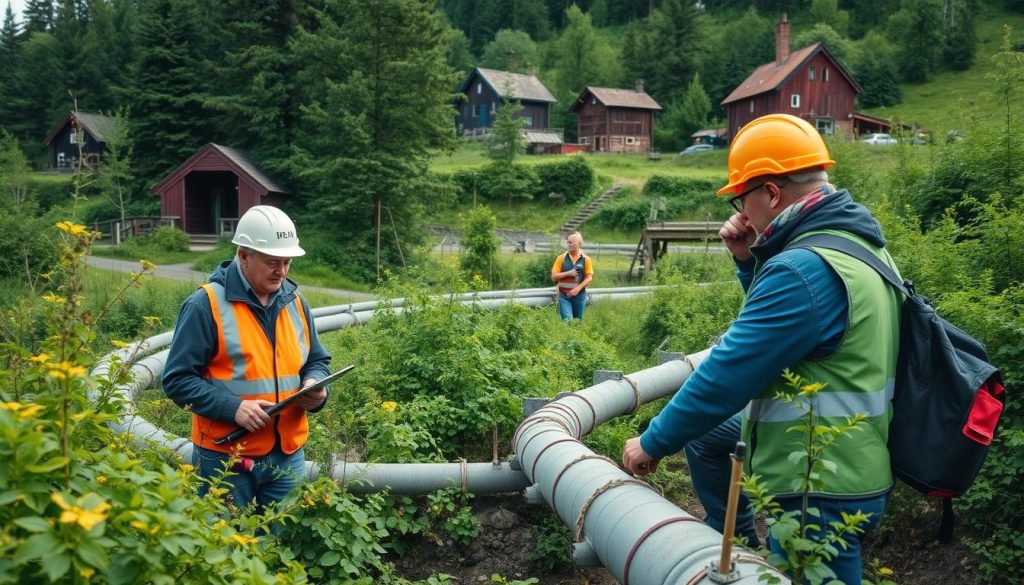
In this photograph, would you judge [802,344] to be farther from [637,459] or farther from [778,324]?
[637,459]

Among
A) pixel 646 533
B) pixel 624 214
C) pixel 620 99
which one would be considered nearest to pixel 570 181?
pixel 624 214

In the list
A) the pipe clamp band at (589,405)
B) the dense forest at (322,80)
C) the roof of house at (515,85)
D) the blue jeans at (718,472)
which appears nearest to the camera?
the blue jeans at (718,472)

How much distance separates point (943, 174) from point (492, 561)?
6.64 m

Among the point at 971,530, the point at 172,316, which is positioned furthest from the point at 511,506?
the point at 172,316

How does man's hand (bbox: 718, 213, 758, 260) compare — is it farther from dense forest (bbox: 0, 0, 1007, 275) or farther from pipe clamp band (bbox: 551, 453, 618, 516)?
dense forest (bbox: 0, 0, 1007, 275)

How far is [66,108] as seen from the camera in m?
69.0

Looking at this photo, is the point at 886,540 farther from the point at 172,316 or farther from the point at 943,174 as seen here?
the point at 172,316

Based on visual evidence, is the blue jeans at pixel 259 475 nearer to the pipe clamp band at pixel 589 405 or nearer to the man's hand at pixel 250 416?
the man's hand at pixel 250 416

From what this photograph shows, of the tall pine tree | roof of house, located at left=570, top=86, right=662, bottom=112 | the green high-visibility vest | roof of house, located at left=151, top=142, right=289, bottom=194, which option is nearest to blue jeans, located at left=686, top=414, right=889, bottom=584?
the green high-visibility vest

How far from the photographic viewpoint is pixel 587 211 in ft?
158

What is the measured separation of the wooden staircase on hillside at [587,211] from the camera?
46.4 m

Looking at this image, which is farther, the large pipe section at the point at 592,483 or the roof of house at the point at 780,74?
the roof of house at the point at 780,74

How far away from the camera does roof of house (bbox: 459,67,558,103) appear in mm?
72938

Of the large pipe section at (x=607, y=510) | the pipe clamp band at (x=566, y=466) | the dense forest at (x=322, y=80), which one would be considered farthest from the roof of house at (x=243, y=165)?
the pipe clamp band at (x=566, y=466)
